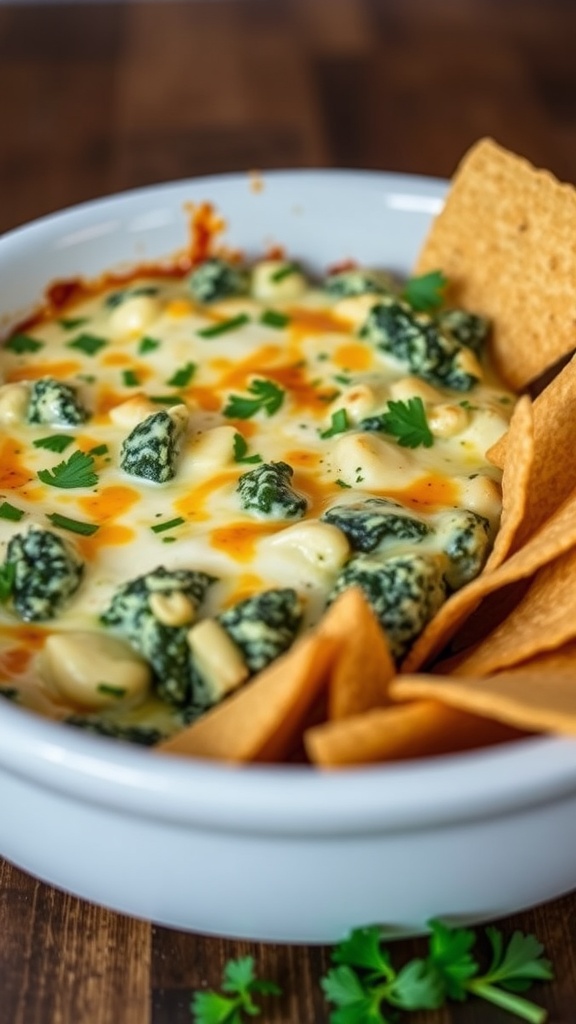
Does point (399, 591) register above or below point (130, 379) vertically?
above

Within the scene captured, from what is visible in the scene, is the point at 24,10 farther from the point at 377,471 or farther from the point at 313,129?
the point at 377,471

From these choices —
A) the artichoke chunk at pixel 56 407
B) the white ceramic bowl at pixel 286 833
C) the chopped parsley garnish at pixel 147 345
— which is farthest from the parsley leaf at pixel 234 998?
the chopped parsley garnish at pixel 147 345

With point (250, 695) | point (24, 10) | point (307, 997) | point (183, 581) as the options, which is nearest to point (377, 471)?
point (183, 581)

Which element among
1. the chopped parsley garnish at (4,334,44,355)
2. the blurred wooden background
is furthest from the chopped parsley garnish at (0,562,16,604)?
the blurred wooden background

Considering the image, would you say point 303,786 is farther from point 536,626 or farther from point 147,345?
point 147,345

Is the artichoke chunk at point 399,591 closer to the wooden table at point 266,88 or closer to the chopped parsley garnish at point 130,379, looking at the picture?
the chopped parsley garnish at point 130,379

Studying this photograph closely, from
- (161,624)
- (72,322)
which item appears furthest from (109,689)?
(72,322)
